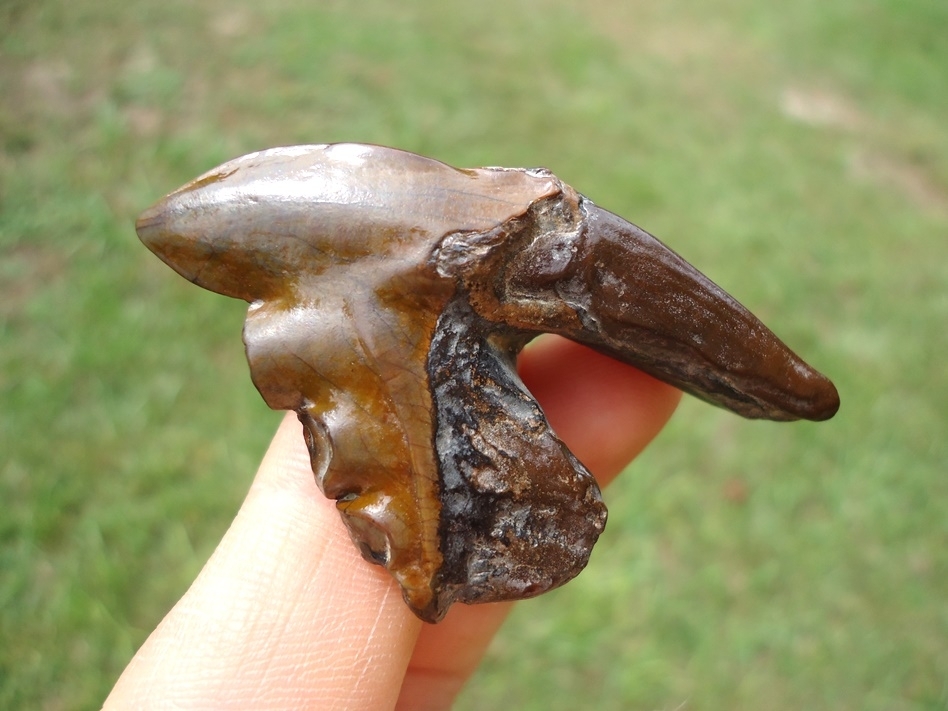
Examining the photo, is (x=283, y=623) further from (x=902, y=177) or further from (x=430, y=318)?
(x=902, y=177)

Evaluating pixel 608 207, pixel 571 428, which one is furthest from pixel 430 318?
pixel 608 207

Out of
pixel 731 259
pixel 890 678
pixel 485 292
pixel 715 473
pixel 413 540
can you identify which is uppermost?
pixel 485 292

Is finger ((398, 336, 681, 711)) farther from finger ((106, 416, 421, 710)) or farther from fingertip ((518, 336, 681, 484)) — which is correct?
finger ((106, 416, 421, 710))

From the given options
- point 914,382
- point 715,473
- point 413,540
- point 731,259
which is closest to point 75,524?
point 413,540

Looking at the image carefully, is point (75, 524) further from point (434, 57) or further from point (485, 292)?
point (434, 57)

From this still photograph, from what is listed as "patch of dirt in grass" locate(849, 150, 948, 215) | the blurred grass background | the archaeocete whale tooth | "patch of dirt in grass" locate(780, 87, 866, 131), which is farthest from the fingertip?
"patch of dirt in grass" locate(780, 87, 866, 131)

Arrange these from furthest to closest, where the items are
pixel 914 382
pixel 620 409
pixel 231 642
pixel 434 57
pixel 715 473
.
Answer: pixel 434 57, pixel 914 382, pixel 715 473, pixel 620 409, pixel 231 642
